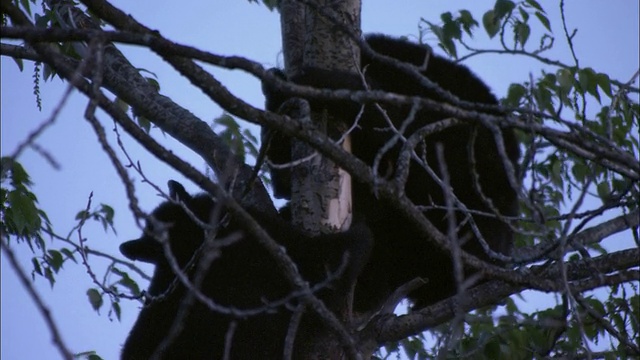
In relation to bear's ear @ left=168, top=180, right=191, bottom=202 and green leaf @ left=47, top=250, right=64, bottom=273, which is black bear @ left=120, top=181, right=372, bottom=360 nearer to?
bear's ear @ left=168, top=180, right=191, bottom=202

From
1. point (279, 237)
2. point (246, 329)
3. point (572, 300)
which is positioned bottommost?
point (572, 300)

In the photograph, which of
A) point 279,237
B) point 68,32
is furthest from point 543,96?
point 68,32

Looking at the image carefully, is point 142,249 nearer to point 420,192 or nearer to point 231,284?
point 231,284

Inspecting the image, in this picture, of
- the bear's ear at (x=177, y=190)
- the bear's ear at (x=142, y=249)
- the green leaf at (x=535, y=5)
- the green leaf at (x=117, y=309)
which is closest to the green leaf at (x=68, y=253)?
the green leaf at (x=117, y=309)

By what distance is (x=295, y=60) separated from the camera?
4406 mm

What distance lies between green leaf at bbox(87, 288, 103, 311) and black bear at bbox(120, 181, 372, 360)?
0.38m

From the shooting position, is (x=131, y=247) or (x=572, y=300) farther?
(x=131, y=247)

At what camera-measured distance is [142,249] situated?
4.45 meters

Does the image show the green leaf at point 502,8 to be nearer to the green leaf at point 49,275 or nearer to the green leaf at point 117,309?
the green leaf at point 117,309

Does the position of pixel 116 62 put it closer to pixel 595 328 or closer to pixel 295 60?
pixel 295 60

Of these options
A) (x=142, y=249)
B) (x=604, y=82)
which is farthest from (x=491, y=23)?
(x=142, y=249)

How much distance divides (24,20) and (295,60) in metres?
1.96

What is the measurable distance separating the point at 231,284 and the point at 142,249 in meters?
0.48

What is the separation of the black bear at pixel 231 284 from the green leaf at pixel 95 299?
14.8 inches
